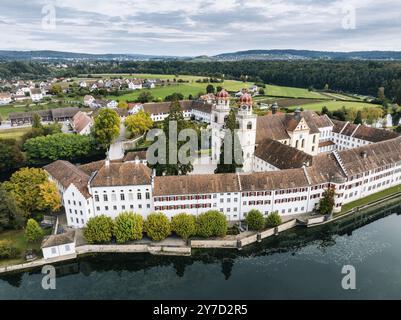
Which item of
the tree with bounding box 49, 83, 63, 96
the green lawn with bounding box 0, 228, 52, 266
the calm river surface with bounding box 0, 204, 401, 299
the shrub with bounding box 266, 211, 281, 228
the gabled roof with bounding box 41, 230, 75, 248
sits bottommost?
the calm river surface with bounding box 0, 204, 401, 299

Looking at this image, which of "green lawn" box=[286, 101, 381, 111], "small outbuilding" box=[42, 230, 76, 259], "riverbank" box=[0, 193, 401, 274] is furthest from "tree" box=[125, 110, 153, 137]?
"green lawn" box=[286, 101, 381, 111]

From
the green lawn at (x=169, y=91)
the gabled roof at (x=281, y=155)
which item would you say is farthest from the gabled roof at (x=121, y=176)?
the green lawn at (x=169, y=91)

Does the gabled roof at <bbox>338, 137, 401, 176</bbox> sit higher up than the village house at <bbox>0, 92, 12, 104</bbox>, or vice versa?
the village house at <bbox>0, 92, 12, 104</bbox>

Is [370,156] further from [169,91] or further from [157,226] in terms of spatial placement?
[169,91]

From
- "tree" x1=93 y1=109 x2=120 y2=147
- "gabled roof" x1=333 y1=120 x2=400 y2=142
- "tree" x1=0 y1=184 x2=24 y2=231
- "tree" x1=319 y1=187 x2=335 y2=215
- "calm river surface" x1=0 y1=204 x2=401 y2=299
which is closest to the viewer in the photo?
"calm river surface" x1=0 y1=204 x2=401 y2=299

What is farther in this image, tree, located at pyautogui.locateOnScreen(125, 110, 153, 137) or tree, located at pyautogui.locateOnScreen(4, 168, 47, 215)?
tree, located at pyautogui.locateOnScreen(125, 110, 153, 137)

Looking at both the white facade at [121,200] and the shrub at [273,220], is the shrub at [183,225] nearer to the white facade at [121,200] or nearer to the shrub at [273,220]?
the white facade at [121,200]

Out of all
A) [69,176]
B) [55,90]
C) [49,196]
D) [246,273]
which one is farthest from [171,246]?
[55,90]

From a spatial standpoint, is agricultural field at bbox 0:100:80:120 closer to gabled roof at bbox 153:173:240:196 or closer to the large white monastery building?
the large white monastery building

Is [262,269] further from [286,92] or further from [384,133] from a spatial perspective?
[286,92]
